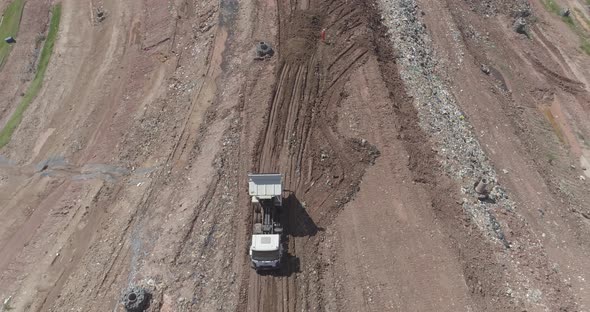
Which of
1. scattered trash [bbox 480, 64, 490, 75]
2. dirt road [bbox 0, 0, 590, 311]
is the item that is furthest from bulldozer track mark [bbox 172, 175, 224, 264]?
scattered trash [bbox 480, 64, 490, 75]

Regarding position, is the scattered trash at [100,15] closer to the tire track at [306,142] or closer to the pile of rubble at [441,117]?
the tire track at [306,142]

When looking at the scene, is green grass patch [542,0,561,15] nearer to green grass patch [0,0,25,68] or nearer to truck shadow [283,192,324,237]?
truck shadow [283,192,324,237]

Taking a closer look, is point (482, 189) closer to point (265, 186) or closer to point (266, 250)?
point (265, 186)

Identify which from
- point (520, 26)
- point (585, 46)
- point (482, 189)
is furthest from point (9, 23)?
point (585, 46)

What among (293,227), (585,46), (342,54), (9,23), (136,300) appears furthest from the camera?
(9,23)

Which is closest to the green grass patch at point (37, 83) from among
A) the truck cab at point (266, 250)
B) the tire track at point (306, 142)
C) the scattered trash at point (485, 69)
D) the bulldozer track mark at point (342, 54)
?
the tire track at point (306, 142)

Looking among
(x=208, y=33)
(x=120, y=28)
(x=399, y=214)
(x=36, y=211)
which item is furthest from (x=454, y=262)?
(x=120, y=28)
